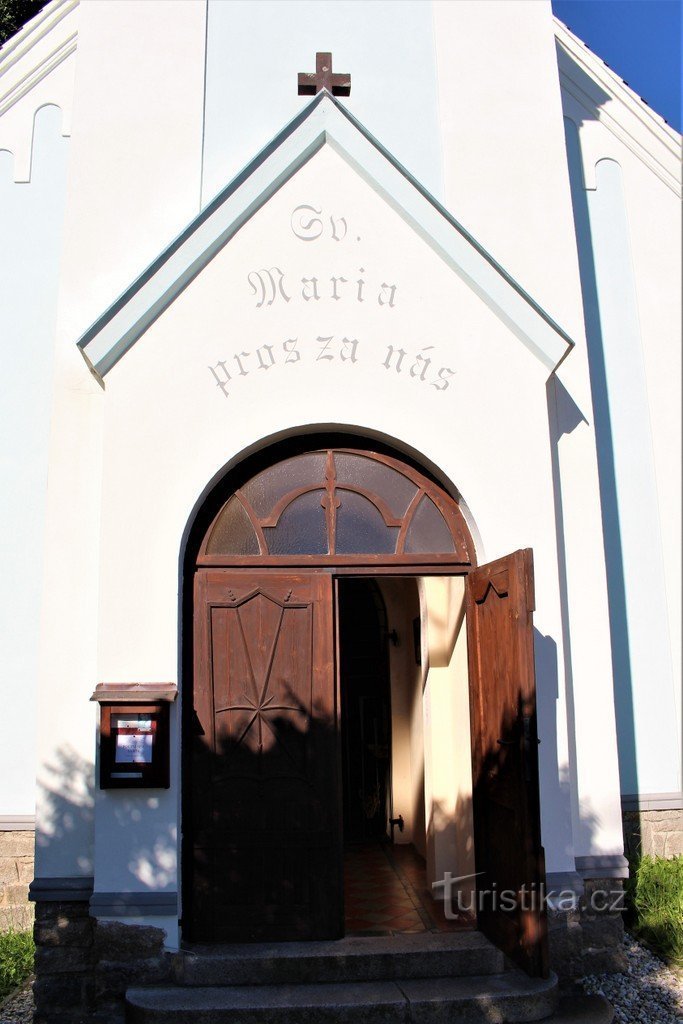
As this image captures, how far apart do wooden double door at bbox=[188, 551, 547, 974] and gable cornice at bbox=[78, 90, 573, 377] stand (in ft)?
5.42

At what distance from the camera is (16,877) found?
7164 mm

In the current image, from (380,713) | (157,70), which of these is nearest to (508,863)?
(380,713)

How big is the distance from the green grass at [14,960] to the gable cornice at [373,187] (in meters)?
3.93

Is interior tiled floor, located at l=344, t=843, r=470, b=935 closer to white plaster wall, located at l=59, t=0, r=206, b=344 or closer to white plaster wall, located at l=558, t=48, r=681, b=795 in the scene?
white plaster wall, located at l=558, t=48, r=681, b=795

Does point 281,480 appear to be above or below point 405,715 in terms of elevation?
above

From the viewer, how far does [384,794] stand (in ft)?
33.0

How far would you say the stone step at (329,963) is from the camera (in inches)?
213

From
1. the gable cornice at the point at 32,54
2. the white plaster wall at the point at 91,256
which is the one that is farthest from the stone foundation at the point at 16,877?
the gable cornice at the point at 32,54

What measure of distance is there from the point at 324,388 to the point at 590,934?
12.6 ft

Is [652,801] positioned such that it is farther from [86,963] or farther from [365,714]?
[86,963]

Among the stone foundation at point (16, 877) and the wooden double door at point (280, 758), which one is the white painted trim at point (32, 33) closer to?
the wooden double door at point (280, 758)

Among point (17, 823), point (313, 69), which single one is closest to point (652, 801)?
point (17, 823)

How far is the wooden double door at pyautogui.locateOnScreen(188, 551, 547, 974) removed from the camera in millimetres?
5746

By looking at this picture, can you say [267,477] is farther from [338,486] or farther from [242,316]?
[242,316]
